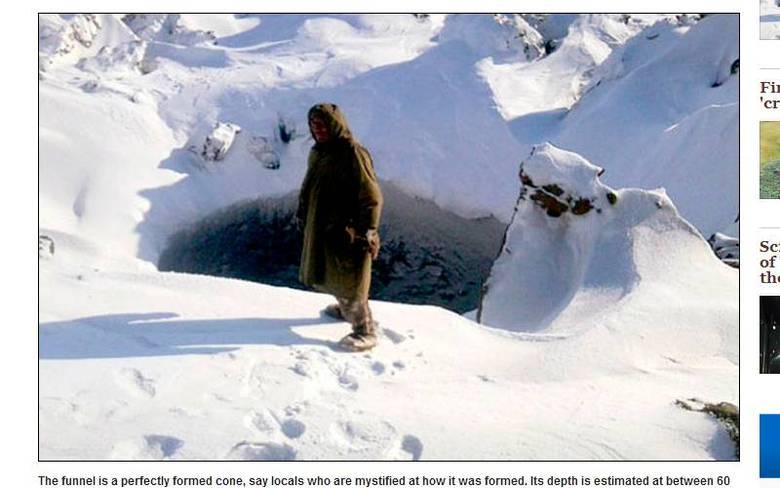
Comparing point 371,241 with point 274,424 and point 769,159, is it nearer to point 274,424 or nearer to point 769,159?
point 274,424

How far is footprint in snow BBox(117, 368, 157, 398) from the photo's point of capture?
4.05 metres

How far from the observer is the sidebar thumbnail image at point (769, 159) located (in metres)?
5.14

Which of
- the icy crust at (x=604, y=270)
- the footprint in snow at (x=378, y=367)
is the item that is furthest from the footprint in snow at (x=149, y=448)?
the icy crust at (x=604, y=270)

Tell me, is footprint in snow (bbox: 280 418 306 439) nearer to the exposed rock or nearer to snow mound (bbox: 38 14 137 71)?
the exposed rock

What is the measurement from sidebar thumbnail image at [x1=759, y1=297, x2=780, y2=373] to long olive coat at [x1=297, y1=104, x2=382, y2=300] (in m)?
2.19

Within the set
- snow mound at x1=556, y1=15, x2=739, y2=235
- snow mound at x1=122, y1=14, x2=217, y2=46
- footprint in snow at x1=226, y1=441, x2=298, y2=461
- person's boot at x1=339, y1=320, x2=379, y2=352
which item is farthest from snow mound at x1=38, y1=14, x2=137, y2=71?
footprint in snow at x1=226, y1=441, x2=298, y2=461

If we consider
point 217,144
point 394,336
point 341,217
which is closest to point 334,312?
point 394,336

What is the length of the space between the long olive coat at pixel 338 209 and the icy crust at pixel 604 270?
1.65 m

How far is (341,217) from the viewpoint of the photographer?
4.52 meters

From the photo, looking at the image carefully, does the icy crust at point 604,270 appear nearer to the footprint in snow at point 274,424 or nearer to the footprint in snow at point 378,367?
the footprint in snow at point 378,367

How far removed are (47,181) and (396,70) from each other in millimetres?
5164

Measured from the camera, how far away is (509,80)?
1230 cm
